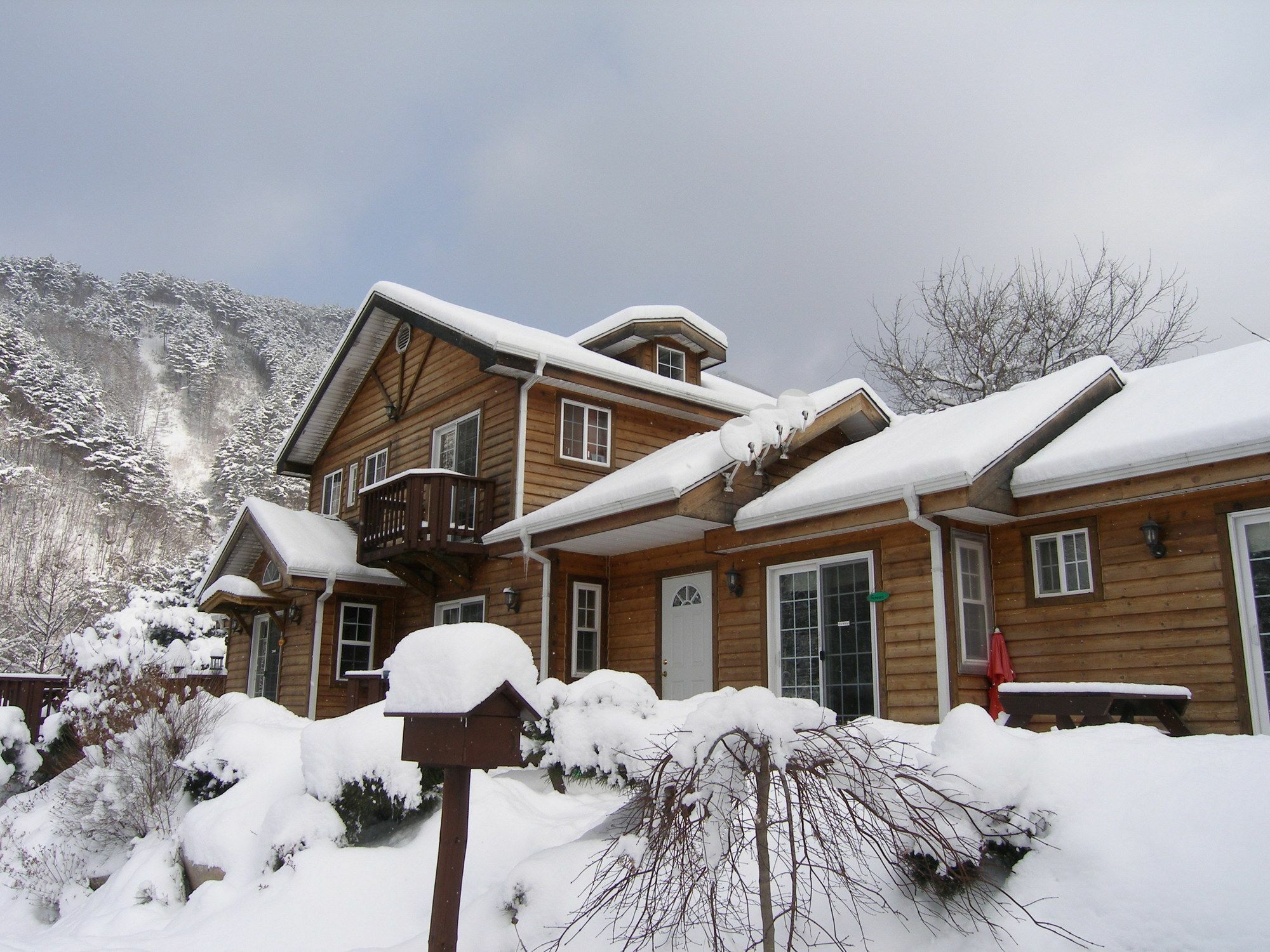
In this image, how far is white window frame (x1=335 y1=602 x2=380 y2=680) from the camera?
49.8ft

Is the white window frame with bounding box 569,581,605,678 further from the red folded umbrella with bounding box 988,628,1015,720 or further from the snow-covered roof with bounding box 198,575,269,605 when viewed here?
the snow-covered roof with bounding box 198,575,269,605

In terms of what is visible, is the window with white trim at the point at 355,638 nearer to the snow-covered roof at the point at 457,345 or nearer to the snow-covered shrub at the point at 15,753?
the snow-covered shrub at the point at 15,753

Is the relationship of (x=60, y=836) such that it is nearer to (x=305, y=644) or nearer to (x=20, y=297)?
(x=305, y=644)

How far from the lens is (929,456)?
870cm

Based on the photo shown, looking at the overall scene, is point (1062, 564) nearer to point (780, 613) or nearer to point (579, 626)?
point (780, 613)

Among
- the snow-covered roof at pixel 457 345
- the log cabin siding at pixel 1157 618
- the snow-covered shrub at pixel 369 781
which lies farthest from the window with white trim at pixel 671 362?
the snow-covered shrub at pixel 369 781

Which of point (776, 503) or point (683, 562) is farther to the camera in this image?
point (683, 562)

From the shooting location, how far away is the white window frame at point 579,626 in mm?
12398

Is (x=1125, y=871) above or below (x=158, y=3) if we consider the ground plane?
below

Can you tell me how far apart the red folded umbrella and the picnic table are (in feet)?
4.76

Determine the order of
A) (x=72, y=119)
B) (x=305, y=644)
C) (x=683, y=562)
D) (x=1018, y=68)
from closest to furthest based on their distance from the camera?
(x=683, y=562) → (x=1018, y=68) → (x=305, y=644) → (x=72, y=119)

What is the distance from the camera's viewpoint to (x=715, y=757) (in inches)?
137

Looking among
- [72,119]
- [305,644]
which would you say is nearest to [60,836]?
[305,644]

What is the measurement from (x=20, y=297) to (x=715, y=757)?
63812mm
